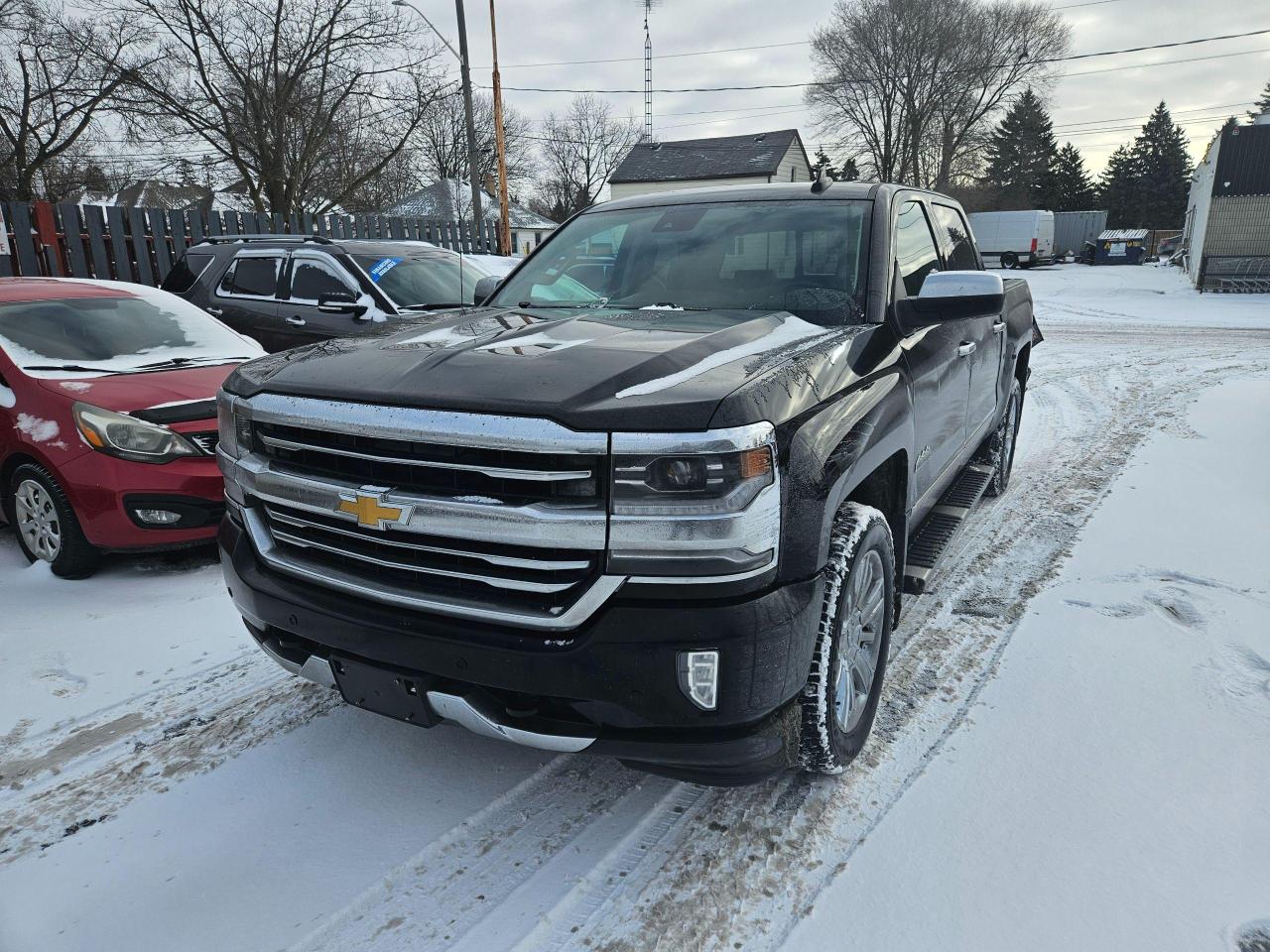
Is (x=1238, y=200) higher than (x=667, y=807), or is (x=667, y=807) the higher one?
(x=1238, y=200)

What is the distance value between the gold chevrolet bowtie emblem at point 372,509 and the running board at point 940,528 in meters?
2.02

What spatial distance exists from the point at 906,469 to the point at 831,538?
76cm

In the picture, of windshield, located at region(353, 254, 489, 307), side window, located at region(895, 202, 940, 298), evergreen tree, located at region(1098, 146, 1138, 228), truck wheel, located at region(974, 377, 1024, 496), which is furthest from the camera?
evergreen tree, located at region(1098, 146, 1138, 228)

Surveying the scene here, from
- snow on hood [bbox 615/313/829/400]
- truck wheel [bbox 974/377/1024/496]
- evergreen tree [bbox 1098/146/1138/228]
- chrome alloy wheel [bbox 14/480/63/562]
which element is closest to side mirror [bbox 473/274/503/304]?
snow on hood [bbox 615/313/829/400]

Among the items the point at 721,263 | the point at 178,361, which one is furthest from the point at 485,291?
the point at 178,361

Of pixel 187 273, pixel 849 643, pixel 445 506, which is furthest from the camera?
pixel 187 273

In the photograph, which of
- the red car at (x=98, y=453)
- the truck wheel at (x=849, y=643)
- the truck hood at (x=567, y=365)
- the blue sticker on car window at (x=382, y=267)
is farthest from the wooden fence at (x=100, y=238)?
the truck wheel at (x=849, y=643)

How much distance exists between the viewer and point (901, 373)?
2.85 meters

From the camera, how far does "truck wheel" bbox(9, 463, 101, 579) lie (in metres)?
4.30

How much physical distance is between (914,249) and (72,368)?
4516 millimetres

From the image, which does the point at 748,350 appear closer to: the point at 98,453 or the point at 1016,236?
the point at 98,453

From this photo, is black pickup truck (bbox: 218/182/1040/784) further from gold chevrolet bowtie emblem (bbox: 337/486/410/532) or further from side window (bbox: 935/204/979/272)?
side window (bbox: 935/204/979/272)

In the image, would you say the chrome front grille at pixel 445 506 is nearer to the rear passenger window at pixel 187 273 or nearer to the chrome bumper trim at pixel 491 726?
the chrome bumper trim at pixel 491 726

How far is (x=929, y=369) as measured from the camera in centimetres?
316
